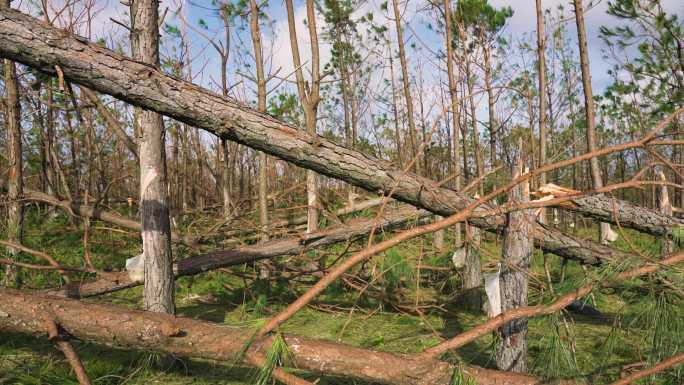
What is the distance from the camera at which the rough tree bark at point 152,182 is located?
9.46 ft

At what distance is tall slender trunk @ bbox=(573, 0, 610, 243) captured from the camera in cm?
520

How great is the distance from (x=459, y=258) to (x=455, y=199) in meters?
2.28

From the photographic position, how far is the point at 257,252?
3973 millimetres

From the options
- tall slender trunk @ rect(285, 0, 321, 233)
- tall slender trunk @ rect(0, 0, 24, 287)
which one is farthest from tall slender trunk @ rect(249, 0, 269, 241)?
tall slender trunk @ rect(0, 0, 24, 287)

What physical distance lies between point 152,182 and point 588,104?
4.93 m

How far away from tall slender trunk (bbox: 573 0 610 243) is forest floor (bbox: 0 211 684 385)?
108 centimetres

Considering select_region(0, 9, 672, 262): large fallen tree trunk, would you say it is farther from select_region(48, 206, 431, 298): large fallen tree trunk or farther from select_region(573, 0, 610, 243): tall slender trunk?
select_region(573, 0, 610, 243): tall slender trunk

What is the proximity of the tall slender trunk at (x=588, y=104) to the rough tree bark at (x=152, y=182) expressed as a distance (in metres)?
4.52

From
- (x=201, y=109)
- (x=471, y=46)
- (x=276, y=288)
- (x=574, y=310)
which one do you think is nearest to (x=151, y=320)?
(x=201, y=109)

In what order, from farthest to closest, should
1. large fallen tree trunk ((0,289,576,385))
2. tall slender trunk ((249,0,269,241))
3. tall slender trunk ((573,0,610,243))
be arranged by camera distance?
tall slender trunk ((573,0,610,243)), tall slender trunk ((249,0,269,241)), large fallen tree trunk ((0,289,576,385))

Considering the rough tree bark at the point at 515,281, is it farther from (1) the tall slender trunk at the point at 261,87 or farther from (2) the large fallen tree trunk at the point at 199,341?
(1) the tall slender trunk at the point at 261,87

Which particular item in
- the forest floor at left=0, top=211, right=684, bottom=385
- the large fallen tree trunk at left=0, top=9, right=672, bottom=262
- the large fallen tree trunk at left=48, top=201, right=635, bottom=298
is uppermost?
the large fallen tree trunk at left=0, top=9, right=672, bottom=262

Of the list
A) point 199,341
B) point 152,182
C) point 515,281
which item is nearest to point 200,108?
point 152,182

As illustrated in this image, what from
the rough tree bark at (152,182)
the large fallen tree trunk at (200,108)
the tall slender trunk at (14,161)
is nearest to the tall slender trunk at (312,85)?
the rough tree bark at (152,182)
